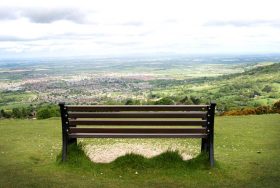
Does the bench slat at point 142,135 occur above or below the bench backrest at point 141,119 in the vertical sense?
below

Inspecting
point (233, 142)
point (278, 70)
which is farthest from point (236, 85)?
point (233, 142)

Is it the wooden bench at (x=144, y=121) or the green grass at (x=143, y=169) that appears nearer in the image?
the green grass at (x=143, y=169)

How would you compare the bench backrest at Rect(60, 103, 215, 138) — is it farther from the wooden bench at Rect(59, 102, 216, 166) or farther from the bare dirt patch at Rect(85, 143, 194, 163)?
the bare dirt patch at Rect(85, 143, 194, 163)

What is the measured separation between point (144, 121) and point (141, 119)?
12 cm

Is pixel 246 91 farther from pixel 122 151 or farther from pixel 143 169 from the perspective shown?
pixel 143 169

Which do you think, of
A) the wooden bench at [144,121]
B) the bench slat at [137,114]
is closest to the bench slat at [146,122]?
the wooden bench at [144,121]

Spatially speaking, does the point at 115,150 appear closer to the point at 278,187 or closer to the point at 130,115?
the point at 130,115

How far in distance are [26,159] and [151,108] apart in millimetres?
3550

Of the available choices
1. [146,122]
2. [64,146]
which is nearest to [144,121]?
[146,122]

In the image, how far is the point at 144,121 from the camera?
8.29 meters

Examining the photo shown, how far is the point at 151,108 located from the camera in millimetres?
8102

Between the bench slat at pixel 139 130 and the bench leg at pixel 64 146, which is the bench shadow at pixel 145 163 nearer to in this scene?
the bench leg at pixel 64 146

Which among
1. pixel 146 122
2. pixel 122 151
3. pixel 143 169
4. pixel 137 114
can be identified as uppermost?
pixel 137 114

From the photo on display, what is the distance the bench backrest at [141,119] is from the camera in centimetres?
810
